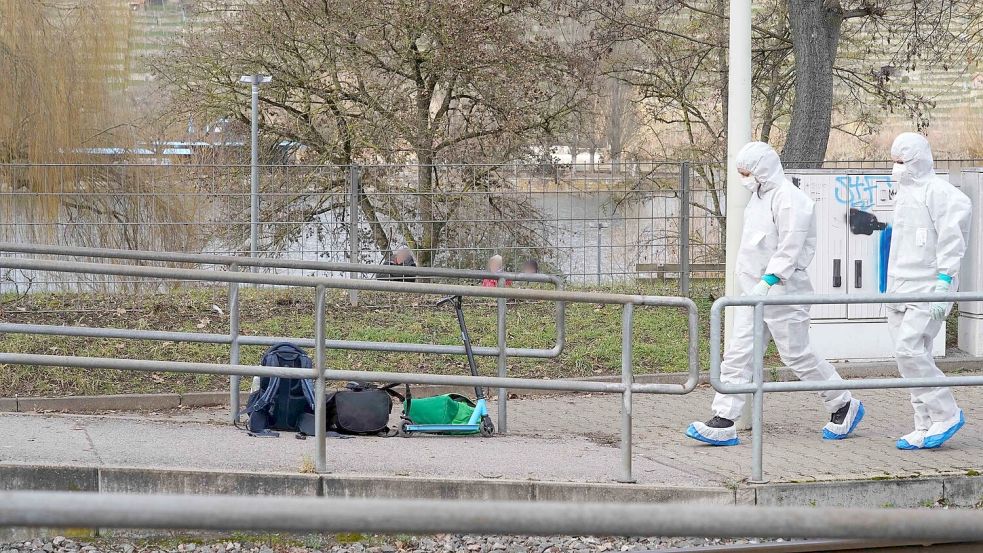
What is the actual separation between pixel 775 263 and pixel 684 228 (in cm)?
688

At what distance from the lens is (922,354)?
7191 millimetres

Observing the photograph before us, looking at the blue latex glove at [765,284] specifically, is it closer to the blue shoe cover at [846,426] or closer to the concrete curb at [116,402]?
the blue shoe cover at [846,426]

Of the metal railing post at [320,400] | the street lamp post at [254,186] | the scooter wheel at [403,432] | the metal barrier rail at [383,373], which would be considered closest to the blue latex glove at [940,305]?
the metal barrier rail at [383,373]

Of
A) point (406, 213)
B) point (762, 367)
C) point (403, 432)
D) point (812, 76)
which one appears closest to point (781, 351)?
point (762, 367)

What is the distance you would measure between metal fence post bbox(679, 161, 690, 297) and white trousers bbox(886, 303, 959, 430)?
6.61 metres

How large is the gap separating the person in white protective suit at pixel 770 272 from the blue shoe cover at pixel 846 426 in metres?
0.43

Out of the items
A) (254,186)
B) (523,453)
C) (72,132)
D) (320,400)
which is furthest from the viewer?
(72,132)

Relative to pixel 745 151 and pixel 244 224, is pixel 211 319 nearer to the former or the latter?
pixel 244 224

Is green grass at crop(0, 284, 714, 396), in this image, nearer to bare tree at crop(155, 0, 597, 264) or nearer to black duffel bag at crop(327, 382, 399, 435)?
black duffel bag at crop(327, 382, 399, 435)

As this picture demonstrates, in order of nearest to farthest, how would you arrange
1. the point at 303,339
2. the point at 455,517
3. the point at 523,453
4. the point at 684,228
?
the point at 455,517
the point at 523,453
the point at 303,339
the point at 684,228

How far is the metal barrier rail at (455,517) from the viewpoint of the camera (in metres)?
1.89

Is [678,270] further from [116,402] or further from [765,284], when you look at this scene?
[116,402]

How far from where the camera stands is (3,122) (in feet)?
49.4

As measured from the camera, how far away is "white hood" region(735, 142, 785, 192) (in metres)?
7.29
